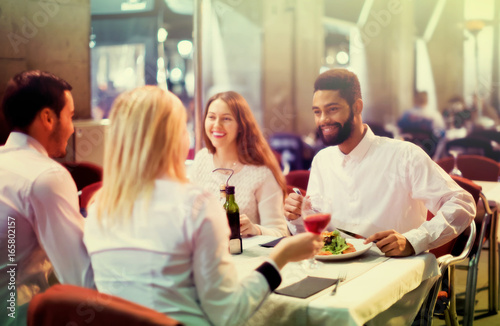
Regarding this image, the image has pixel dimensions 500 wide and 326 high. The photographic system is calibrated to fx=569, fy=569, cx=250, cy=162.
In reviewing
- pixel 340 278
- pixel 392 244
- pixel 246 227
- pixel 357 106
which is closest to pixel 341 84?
pixel 357 106

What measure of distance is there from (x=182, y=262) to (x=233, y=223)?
78 cm

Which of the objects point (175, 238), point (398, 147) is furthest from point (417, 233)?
point (175, 238)

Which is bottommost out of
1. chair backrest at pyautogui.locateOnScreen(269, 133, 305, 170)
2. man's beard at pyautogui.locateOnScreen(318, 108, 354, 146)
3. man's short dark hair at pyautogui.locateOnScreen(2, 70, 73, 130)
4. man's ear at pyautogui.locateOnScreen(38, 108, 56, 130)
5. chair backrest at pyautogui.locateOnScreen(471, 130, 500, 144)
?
chair backrest at pyautogui.locateOnScreen(269, 133, 305, 170)

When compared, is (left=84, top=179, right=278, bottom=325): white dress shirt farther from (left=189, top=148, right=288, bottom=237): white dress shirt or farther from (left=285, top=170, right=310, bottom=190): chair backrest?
(left=285, top=170, right=310, bottom=190): chair backrest

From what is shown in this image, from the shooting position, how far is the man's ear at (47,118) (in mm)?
2018

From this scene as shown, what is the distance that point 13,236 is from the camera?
6.13 feet

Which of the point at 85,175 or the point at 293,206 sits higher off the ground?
the point at 293,206

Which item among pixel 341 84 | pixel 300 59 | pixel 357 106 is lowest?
pixel 357 106

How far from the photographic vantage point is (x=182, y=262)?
144 centimetres

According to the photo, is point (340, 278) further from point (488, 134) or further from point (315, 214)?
point (488, 134)

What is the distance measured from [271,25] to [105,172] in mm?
5481

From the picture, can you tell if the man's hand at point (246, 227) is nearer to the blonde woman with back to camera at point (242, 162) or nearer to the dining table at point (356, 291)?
the dining table at point (356, 291)

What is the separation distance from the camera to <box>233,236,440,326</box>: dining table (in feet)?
5.18

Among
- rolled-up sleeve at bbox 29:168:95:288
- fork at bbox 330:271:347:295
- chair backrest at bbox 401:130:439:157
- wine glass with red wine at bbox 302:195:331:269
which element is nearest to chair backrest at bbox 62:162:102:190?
rolled-up sleeve at bbox 29:168:95:288
